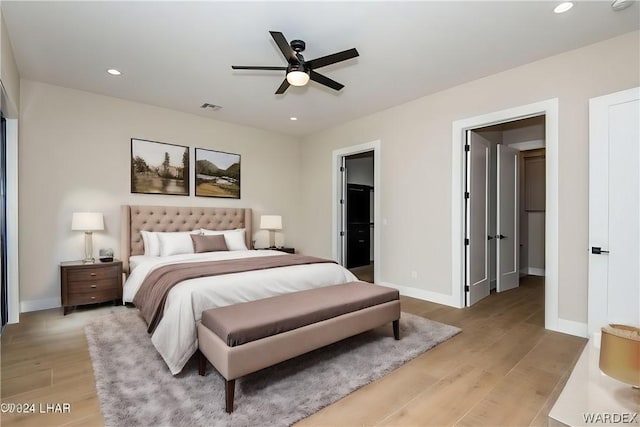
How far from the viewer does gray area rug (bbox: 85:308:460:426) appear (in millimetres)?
1872

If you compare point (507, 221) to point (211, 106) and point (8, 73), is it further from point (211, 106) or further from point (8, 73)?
point (8, 73)

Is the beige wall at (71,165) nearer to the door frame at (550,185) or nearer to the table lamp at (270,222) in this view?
the table lamp at (270,222)

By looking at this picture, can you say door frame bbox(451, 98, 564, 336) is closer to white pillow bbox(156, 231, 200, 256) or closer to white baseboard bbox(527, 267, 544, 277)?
white baseboard bbox(527, 267, 544, 277)

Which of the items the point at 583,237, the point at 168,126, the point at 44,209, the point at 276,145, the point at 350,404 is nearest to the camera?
the point at 350,404

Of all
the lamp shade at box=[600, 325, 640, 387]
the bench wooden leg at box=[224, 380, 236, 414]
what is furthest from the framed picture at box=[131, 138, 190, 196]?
the lamp shade at box=[600, 325, 640, 387]

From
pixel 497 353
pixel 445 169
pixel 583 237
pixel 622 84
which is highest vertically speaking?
pixel 622 84

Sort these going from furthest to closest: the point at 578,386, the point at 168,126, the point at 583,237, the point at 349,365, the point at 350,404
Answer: the point at 168,126 < the point at 583,237 < the point at 349,365 < the point at 350,404 < the point at 578,386

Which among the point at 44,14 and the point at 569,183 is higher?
the point at 44,14

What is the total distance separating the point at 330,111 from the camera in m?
5.04

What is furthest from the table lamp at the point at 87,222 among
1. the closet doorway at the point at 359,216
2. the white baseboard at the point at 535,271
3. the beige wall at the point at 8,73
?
the white baseboard at the point at 535,271

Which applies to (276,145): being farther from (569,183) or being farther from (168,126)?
(569,183)

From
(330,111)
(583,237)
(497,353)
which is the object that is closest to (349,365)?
(497,353)

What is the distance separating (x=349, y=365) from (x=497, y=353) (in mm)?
1340

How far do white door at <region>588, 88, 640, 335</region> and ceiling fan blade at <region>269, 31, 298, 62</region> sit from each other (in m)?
2.86
